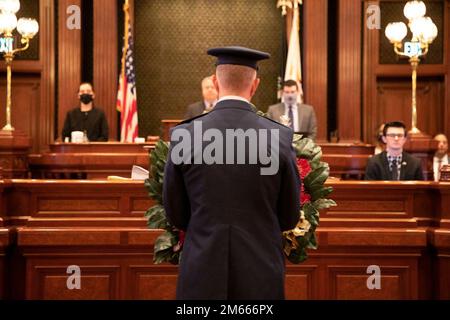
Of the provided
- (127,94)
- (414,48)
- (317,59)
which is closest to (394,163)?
(414,48)

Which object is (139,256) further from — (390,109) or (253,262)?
(390,109)

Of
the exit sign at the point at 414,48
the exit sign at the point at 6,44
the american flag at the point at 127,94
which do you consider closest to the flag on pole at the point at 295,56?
the exit sign at the point at 414,48

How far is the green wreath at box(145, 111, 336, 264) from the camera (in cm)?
342

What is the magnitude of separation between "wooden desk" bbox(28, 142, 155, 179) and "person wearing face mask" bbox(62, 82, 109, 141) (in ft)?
3.07

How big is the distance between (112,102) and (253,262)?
29.0ft

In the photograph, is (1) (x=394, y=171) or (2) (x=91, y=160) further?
(2) (x=91, y=160)

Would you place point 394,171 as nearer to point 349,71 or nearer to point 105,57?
point 349,71

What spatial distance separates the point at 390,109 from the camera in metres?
12.5

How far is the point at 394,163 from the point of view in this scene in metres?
6.56

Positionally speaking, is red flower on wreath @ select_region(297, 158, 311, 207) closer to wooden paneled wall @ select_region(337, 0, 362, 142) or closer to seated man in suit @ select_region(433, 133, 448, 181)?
seated man in suit @ select_region(433, 133, 448, 181)

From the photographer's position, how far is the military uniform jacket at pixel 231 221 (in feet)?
9.77

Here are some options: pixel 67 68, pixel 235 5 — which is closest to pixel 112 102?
pixel 67 68

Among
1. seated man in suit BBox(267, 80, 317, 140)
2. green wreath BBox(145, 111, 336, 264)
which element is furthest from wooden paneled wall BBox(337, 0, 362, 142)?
green wreath BBox(145, 111, 336, 264)

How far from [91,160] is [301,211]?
5.54 meters
